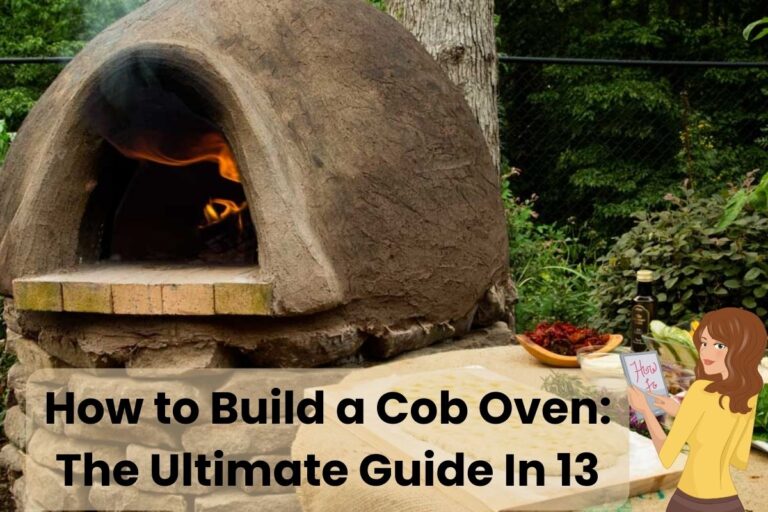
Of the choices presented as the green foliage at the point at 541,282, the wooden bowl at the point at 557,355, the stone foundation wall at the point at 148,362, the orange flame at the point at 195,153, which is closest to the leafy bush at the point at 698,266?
the green foliage at the point at 541,282

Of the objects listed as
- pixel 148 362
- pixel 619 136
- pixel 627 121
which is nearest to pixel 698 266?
pixel 148 362

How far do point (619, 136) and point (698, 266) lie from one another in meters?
5.56

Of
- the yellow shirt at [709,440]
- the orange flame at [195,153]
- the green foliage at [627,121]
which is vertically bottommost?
the yellow shirt at [709,440]

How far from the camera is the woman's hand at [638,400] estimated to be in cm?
164

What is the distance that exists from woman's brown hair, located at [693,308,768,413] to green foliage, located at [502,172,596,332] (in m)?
3.28

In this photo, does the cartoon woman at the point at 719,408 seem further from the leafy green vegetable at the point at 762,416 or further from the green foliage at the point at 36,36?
the green foliage at the point at 36,36

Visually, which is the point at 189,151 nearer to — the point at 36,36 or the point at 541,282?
the point at 541,282

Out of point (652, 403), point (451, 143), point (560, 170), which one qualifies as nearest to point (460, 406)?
point (652, 403)

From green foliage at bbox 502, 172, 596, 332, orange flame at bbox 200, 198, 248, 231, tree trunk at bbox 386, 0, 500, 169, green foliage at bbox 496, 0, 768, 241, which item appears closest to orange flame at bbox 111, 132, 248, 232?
orange flame at bbox 200, 198, 248, 231

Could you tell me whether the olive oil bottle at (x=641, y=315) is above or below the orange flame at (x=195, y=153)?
below

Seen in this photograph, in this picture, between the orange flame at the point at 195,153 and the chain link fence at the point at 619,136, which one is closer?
the orange flame at the point at 195,153

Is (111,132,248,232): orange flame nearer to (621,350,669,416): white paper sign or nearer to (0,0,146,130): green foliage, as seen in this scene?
(621,350,669,416): white paper sign

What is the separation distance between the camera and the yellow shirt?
4.62 feet

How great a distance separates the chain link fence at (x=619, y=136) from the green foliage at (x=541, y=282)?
280 cm
